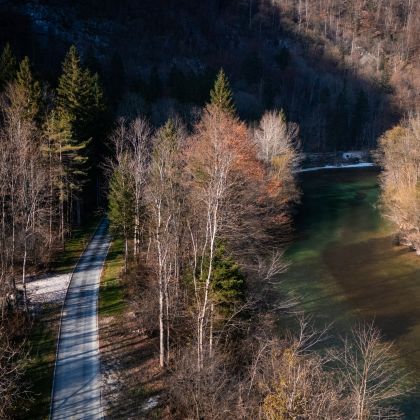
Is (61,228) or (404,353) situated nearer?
(404,353)

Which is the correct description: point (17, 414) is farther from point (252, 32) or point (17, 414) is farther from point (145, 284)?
point (252, 32)

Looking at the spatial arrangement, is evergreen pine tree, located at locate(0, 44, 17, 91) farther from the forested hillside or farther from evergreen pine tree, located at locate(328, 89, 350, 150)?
evergreen pine tree, located at locate(328, 89, 350, 150)

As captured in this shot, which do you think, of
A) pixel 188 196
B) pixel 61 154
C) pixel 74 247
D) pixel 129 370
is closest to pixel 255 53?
pixel 61 154

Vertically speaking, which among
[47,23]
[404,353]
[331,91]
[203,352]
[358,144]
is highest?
[47,23]

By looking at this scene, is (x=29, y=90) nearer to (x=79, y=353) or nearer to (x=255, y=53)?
(x=79, y=353)

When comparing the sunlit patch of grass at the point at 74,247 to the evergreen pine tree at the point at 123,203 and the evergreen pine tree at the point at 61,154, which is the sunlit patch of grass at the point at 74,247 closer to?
the evergreen pine tree at the point at 61,154

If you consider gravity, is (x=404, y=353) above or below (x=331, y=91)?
below

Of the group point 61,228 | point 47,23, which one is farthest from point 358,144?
point 61,228
